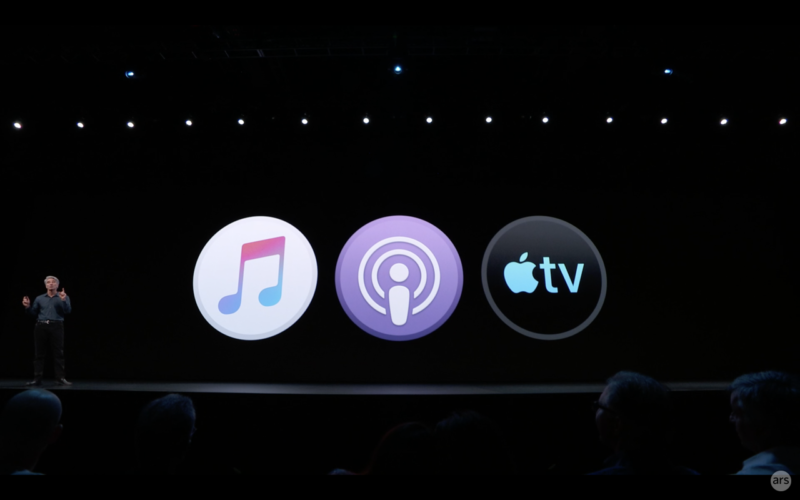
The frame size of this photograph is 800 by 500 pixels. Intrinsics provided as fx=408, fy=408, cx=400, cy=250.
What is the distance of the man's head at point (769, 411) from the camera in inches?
59.8

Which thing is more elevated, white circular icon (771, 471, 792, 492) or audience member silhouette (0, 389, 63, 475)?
audience member silhouette (0, 389, 63, 475)

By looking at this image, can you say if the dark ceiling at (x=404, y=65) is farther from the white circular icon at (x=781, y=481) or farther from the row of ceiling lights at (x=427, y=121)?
the white circular icon at (x=781, y=481)

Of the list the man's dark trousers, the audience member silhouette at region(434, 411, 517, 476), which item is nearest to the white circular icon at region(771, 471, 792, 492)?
the audience member silhouette at region(434, 411, 517, 476)

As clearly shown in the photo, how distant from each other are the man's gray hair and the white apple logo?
3.15 m

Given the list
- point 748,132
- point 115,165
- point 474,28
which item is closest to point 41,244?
point 115,165

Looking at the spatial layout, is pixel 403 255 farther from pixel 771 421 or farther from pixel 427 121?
pixel 771 421

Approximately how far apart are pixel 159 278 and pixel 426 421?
142 inches

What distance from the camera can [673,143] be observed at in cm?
477

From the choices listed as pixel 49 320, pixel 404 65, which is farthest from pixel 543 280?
pixel 49 320

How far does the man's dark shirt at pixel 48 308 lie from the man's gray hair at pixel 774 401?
5629 mm

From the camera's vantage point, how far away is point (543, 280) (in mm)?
4777

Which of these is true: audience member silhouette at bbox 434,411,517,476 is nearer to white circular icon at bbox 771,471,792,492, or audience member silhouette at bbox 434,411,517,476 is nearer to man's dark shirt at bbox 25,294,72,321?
white circular icon at bbox 771,471,792,492

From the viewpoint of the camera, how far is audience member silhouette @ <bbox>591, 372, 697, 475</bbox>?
1446mm

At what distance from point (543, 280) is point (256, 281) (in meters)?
3.28
